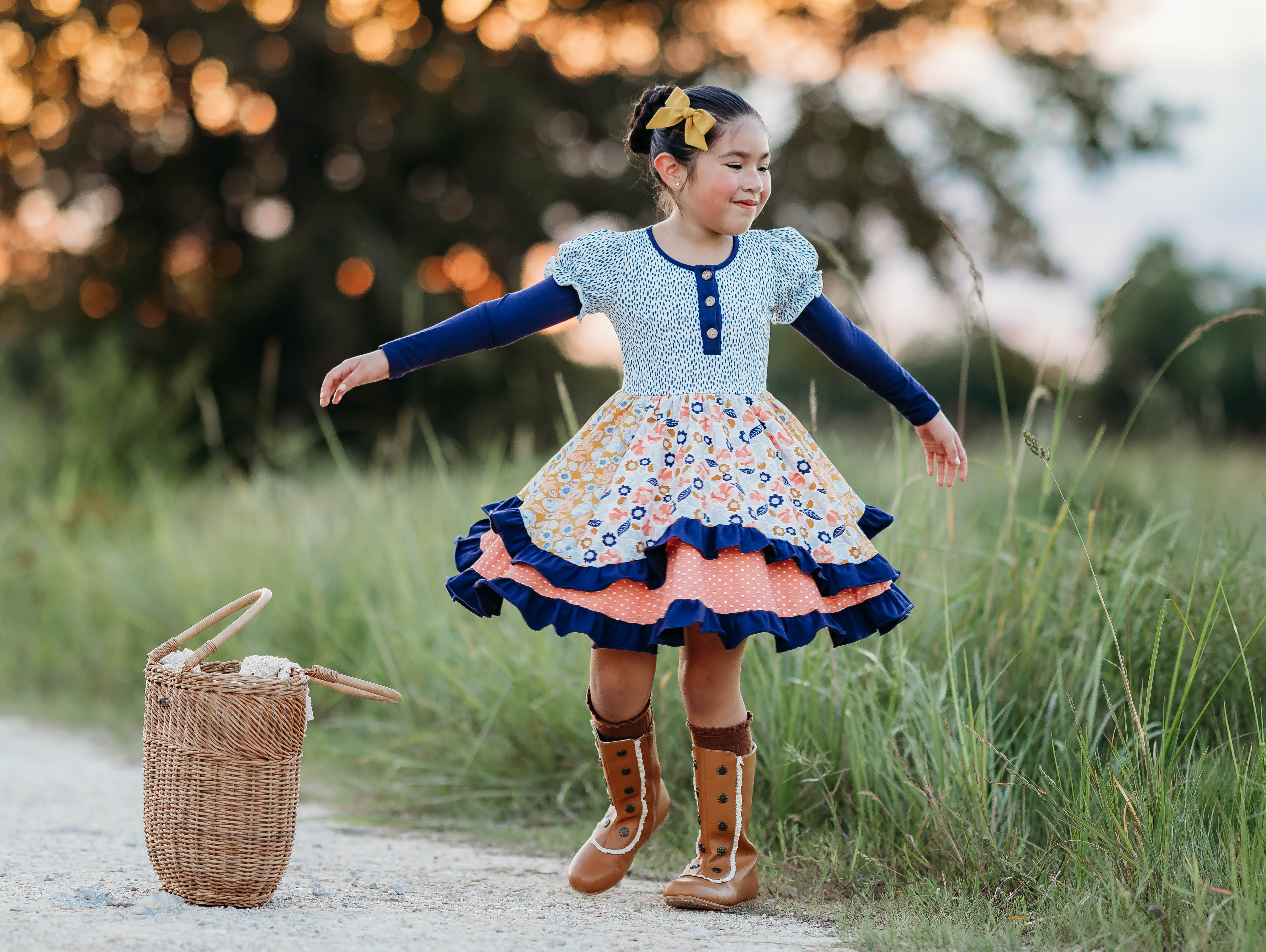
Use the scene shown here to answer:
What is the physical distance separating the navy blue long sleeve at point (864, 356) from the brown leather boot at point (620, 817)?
0.92 meters

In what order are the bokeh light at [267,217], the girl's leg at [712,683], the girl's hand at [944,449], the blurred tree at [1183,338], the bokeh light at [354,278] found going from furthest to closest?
1. the bokeh light at [267,217]
2. the blurred tree at [1183,338]
3. the bokeh light at [354,278]
4. the girl's hand at [944,449]
5. the girl's leg at [712,683]

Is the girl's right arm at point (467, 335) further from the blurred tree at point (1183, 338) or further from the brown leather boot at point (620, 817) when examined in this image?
the blurred tree at point (1183, 338)

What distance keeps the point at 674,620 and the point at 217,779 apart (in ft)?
3.12

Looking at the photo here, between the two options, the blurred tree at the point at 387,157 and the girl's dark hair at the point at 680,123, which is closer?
the girl's dark hair at the point at 680,123

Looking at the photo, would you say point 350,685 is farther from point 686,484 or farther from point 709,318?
point 709,318

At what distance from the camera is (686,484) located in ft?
7.29

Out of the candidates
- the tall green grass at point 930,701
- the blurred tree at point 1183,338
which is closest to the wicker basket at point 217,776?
the tall green grass at point 930,701

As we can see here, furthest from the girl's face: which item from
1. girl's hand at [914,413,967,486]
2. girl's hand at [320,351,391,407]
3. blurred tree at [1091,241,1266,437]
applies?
blurred tree at [1091,241,1266,437]

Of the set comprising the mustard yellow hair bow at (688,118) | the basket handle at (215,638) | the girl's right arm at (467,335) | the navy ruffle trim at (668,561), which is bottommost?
the basket handle at (215,638)

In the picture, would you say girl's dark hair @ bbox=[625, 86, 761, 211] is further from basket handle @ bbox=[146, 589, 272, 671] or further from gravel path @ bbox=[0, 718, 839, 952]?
gravel path @ bbox=[0, 718, 839, 952]

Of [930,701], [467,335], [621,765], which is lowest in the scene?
[621,765]

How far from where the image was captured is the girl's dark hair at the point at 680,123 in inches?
95.5

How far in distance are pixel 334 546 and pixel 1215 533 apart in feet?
10.9

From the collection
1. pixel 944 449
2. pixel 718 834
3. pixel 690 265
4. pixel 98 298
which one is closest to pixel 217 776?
pixel 718 834
